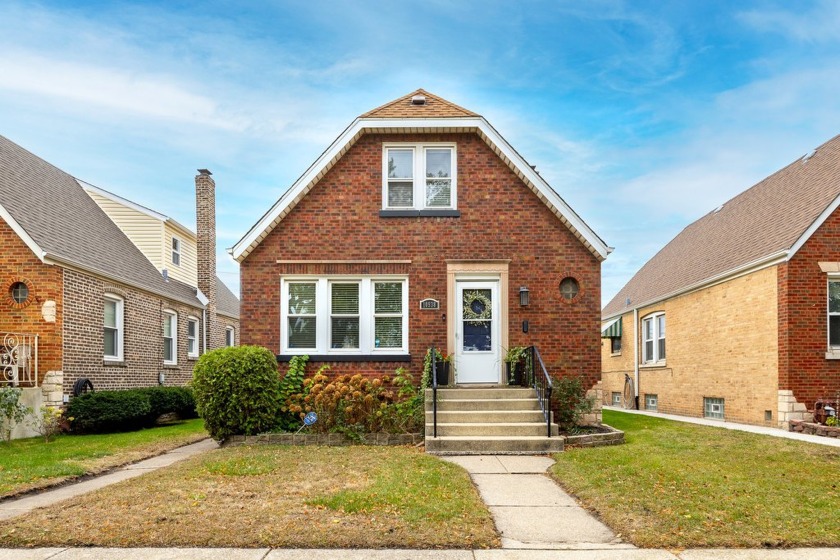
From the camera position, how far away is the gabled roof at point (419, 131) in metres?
14.4

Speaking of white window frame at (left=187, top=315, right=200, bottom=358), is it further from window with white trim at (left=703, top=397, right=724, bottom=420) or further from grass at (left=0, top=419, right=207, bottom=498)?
window with white trim at (left=703, top=397, right=724, bottom=420)

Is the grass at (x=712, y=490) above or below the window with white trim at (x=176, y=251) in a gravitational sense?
below

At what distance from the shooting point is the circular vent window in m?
14.6

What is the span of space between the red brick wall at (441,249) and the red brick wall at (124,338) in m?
4.65

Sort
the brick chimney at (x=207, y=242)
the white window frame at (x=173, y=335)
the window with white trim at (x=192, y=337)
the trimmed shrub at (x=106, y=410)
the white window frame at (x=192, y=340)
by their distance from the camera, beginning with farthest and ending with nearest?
the window with white trim at (x=192, y=337)
the white window frame at (x=192, y=340)
the brick chimney at (x=207, y=242)
the white window frame at (x=173, y=335)
the trimmed shrub at (x=106, y=410)

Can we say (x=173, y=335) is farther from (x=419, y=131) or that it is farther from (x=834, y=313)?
(x=834, y=313)

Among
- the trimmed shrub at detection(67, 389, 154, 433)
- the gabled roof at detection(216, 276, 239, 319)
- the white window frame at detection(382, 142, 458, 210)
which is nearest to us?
the white window frame at detection(382, 142, 458, 210)

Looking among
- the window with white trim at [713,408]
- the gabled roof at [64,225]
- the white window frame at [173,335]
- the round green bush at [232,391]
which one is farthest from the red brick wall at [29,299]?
the window with white trim at [713,408]

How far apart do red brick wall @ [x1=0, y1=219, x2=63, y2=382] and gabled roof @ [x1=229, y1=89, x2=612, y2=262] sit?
15.1ft

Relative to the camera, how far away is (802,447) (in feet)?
37.8

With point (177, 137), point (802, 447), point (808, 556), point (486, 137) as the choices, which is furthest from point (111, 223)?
point (808, 556)

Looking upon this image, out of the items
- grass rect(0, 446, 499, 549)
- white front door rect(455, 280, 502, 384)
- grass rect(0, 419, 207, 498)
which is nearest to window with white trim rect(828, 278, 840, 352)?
white front door rect(455, 280, 502, 384)

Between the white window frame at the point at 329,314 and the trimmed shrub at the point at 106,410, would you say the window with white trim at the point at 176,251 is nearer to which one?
the trimmed shrub at the point at 106,410

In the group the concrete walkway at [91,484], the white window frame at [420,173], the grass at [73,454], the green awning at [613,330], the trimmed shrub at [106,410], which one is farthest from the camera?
the green awning at [613,330]
